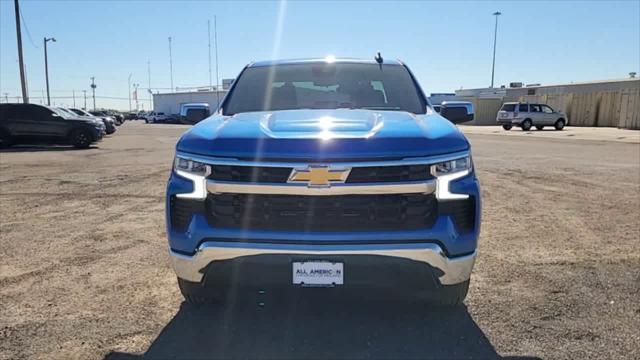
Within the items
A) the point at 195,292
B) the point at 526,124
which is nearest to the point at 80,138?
the point at 195,292

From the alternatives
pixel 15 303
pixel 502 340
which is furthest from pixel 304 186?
pixel 15 303

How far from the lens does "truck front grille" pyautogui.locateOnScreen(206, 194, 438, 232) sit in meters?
2.75

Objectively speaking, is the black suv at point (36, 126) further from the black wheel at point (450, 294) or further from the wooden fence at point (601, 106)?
the wooden fence at point (601, 106)

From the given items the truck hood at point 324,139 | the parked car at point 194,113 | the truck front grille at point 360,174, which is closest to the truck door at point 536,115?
the parked car at point 194,113

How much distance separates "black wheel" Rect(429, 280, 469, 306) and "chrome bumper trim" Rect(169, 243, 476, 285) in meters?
0.14

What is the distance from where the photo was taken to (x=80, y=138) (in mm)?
18078

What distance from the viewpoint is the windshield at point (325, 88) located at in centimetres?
407

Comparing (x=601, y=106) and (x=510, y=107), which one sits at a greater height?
(x=601, y=106)

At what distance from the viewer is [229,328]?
10.7ft

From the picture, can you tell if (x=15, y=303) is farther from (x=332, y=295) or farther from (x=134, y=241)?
(x=332, y=295)

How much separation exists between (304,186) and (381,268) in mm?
640

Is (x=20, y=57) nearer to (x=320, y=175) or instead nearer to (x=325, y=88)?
(x=325, y=88)

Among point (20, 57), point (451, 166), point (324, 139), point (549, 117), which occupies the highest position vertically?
point (20, 57)

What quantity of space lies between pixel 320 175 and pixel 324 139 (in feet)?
0.71
